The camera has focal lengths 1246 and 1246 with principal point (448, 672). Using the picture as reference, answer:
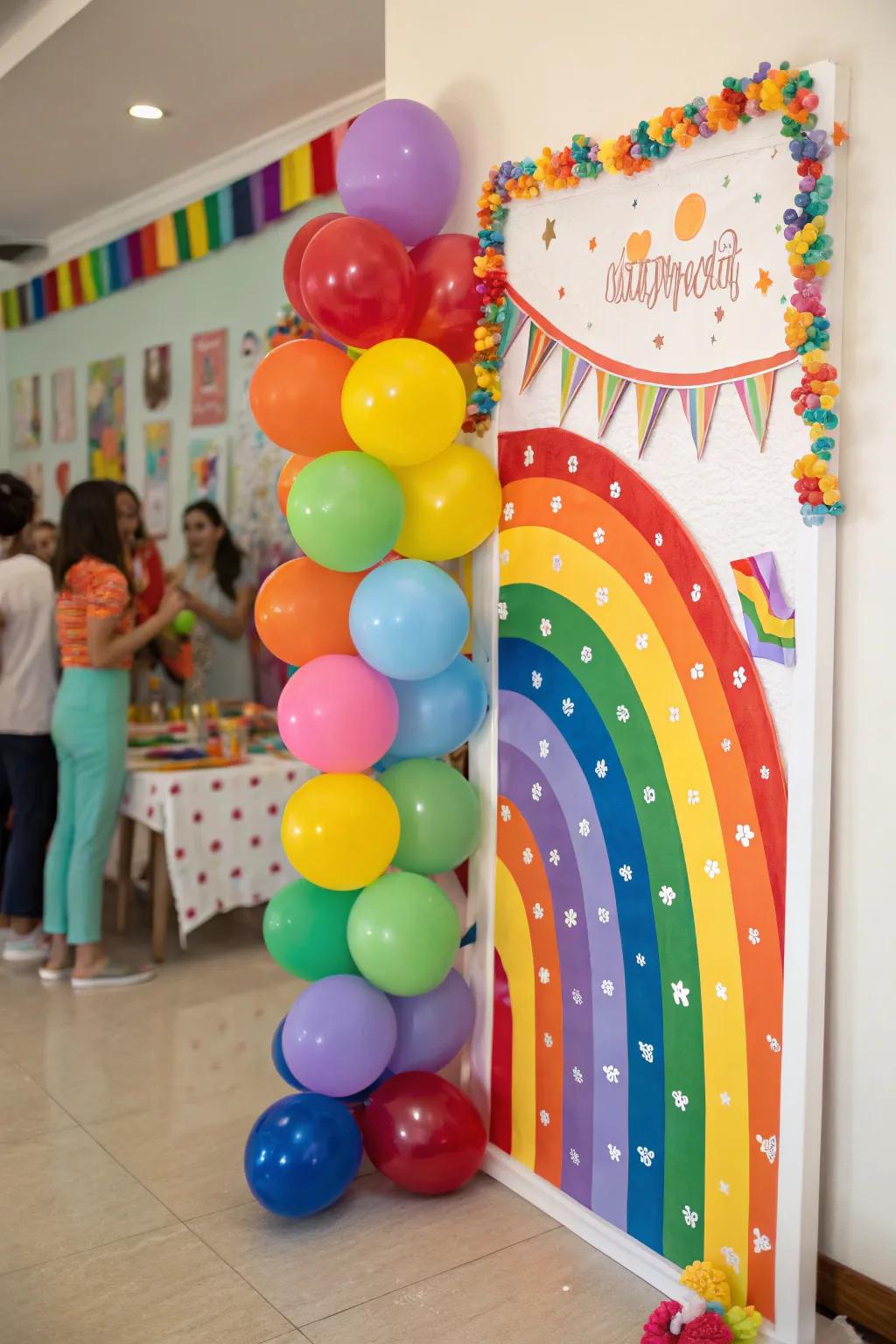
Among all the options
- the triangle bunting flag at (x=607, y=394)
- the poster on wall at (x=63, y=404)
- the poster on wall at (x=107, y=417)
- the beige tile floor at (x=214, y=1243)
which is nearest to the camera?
the beige tile floor at (x=214, y=1243)

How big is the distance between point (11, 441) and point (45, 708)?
3.82 meters

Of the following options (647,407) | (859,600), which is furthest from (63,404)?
(859,600)

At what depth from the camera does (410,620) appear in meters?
2.32

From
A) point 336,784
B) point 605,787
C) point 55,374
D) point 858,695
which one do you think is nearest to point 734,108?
point 858,695

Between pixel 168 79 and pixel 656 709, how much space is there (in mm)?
3258

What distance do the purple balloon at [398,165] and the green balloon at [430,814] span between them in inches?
43.8

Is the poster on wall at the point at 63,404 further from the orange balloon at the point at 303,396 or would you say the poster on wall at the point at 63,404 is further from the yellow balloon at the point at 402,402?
the yellow balloon at the point at 402,402

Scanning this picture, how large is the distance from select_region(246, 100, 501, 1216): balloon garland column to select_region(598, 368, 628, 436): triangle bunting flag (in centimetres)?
27

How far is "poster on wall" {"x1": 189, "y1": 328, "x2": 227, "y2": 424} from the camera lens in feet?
17.6

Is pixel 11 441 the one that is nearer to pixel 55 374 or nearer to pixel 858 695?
pixel 55 374

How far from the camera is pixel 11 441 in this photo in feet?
24.1

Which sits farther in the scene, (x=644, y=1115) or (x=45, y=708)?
(x=45, y=708)

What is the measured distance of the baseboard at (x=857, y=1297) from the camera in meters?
2.00

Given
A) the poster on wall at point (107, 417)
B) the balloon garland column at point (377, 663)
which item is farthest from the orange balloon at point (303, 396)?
the poster on wall at point (107, 417)
